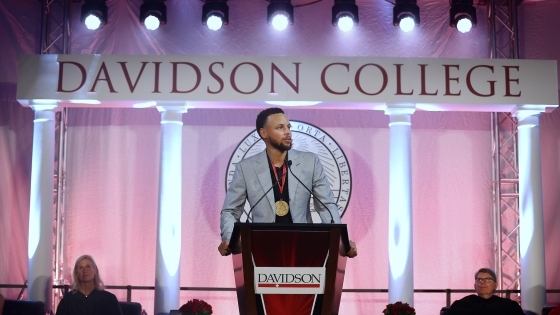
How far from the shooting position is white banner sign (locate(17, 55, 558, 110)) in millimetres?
8281

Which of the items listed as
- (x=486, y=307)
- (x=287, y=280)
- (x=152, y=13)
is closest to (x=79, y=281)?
(x=287, y=280)

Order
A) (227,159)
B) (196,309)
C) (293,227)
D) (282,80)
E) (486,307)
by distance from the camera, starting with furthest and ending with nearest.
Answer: (227,159) < (282,80) < (486,307) < (196,309) < (293,227)

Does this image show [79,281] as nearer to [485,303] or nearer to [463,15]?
[485,303]

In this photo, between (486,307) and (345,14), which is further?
(345,14)

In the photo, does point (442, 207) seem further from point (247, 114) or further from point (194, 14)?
point (194, 14)

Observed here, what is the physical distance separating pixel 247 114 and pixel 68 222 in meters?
2.51

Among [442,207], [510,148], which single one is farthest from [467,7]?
[442,207]

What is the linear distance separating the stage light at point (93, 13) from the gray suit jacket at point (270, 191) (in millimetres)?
5335

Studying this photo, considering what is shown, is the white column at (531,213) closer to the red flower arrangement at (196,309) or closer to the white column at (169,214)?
the white column at (169,214)

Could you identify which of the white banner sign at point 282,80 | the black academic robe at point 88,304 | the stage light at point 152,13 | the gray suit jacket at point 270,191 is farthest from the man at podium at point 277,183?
the stage light at point 152,13

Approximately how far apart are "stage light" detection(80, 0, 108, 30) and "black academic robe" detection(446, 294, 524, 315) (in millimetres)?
5309

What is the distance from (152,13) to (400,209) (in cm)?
371

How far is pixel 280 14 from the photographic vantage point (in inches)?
366

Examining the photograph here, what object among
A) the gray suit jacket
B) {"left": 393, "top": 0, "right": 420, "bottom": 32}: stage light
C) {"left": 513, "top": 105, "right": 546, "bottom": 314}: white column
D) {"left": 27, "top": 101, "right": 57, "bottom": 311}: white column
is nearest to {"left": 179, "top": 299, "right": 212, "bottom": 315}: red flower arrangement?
the gray suit jacket
